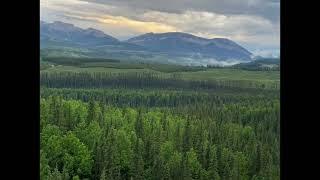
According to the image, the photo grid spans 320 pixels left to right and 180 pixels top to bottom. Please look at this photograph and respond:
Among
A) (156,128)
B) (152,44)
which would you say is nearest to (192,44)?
(152,44)

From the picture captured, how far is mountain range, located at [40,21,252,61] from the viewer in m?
1.30

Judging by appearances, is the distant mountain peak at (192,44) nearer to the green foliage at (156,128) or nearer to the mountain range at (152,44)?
the mountain range at (152,44)

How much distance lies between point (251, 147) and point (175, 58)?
0.42 meters

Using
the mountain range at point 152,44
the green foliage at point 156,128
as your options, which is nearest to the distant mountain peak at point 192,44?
the mountain range at point 152,44

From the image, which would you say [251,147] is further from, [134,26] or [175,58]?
[134,26]

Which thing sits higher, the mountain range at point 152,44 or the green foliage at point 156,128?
the mountain range at point 152,44

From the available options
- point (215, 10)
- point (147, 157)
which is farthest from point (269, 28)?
point (147, 157)

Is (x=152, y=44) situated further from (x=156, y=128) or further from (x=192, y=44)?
(x=156, y=128)

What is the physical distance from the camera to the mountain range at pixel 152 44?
130 centimetres

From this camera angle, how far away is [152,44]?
1301mm

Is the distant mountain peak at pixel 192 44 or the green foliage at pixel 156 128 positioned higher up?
the distant mountain peak at pixel 192 44

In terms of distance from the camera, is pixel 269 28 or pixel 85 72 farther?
pixel 85 72
